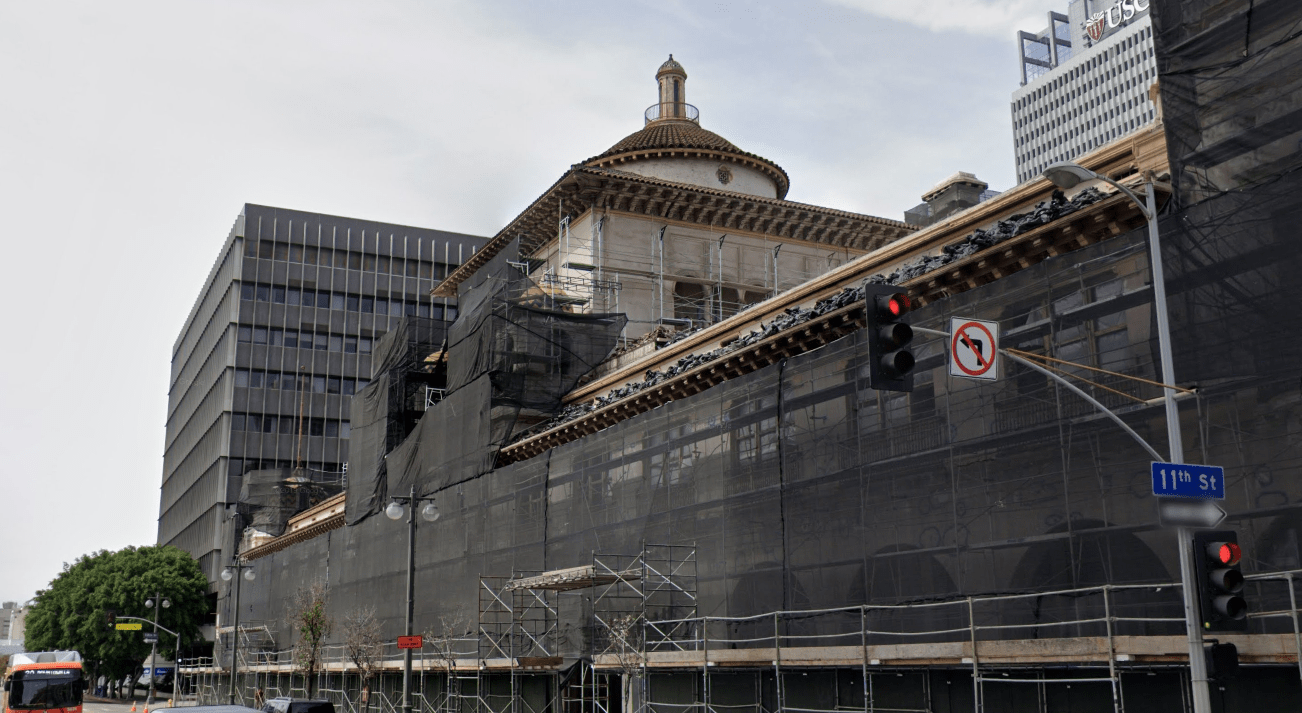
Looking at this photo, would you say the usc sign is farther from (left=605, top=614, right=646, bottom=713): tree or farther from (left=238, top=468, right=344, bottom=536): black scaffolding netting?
(left=605, top=614, right=646, bottom=713): tree

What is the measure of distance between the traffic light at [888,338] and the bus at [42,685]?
3640 cm

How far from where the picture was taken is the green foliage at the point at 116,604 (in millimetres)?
84250

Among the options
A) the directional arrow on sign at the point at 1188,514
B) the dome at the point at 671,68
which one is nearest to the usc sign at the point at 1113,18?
the dome at the point at 671,68

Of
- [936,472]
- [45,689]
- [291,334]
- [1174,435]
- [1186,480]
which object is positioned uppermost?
[291,334]

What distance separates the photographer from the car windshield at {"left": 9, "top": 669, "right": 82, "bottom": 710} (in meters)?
40.7

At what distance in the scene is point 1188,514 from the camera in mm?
13266

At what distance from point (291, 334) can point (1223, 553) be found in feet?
312

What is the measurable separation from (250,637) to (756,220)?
3740cm

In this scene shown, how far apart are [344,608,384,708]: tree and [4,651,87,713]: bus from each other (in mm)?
8869

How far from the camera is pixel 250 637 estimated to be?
221 ft

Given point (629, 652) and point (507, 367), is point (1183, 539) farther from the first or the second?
point (507, 367)

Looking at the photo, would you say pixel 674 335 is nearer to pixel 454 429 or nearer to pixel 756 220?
pixel 454 429

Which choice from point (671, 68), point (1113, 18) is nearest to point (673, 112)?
point (671, 68)

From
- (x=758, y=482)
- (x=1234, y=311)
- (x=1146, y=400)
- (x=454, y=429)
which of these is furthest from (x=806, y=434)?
(x=454, y=429)
